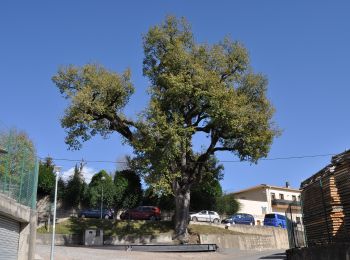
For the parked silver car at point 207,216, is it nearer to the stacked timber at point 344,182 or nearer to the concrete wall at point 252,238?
the concrete wall at point 252,238

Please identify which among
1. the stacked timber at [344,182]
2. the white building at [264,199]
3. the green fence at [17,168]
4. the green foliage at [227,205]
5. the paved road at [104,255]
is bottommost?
the paved road at [104,255]

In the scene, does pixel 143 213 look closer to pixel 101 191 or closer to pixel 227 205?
pixel 101 191

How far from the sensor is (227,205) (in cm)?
5691

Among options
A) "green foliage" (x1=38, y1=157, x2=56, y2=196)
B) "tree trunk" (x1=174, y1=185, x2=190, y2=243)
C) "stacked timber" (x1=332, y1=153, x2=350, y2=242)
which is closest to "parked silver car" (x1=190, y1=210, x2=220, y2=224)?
"tree trunk" (x1=174, y1=185, x2=190, y2=243)

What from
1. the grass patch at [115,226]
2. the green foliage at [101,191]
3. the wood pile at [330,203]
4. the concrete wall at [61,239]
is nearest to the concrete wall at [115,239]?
the concrete wall at [61,239]

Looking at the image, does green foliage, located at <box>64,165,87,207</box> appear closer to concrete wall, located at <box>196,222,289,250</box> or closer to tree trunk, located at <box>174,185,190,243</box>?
tree trunk, located at <box>174,185,190,243</box>

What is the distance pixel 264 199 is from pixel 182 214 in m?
37.7

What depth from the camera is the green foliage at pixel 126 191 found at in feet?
155

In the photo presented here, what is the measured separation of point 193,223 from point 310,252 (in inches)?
1145

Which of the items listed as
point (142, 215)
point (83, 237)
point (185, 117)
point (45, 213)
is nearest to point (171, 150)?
point (185, 117)

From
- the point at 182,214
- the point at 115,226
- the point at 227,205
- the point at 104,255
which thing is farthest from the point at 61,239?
the point at 227,205

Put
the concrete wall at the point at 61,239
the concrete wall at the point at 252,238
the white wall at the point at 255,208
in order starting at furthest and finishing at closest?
the white wall at the point at 255,208
the concrete wall at the point at 252,238
the concrete wall at the point at 61,239

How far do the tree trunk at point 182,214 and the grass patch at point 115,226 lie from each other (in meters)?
2.22

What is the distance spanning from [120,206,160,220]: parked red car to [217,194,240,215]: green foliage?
11.4 meters
